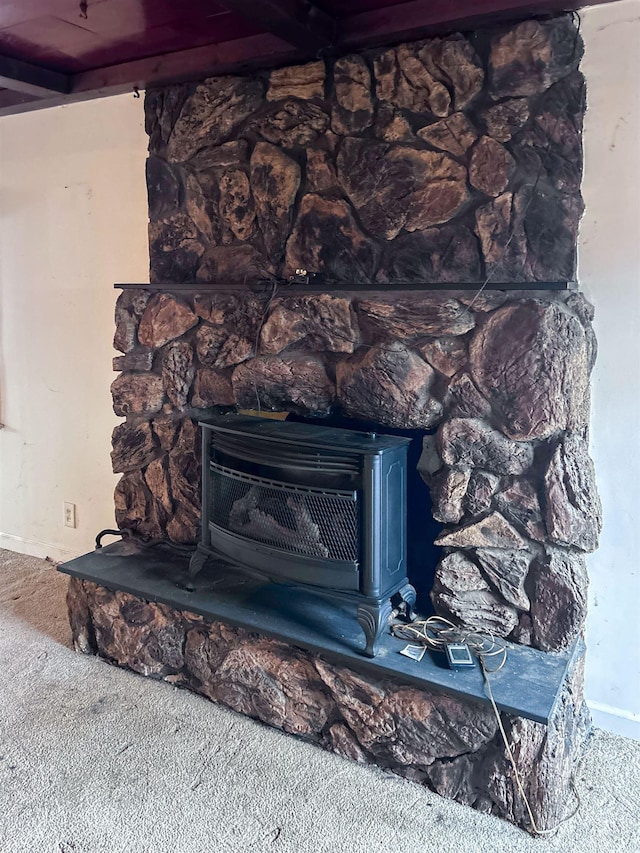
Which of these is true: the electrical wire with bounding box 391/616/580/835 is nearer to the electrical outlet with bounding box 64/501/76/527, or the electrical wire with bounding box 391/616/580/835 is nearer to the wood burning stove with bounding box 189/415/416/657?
the wood burning stove with bounding box 189/415/416/657

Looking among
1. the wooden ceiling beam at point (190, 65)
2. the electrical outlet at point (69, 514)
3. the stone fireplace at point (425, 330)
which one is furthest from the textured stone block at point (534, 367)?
the electrical outlet at point (69, 514)

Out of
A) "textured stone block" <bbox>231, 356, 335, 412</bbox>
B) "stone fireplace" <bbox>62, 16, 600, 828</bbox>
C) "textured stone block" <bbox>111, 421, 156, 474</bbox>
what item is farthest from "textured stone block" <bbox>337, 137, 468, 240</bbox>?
"textured stone block" <bbox>111, 421, 156, 474</bbox>

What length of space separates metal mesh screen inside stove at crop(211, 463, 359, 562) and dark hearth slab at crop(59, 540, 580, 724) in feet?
0.76

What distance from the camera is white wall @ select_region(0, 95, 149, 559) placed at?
9.32 ft

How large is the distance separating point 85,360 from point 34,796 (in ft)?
6.10

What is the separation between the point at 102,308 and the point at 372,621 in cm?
191

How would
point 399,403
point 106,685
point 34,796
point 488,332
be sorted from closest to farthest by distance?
point 34,796, point 488,332, point 399,403, point 106,685

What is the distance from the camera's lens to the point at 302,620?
2.11m

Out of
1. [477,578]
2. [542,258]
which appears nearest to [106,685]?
[477,578]

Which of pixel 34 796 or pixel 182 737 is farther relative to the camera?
pixel 182 737

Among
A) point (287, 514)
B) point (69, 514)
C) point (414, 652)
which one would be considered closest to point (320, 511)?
point (287, 514)

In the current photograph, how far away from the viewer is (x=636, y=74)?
71.4 inches

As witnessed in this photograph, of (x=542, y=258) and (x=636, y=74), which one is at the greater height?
(x=636, y=74)

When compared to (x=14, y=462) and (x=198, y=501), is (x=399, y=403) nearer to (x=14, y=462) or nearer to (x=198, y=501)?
(x=198, y=501)
